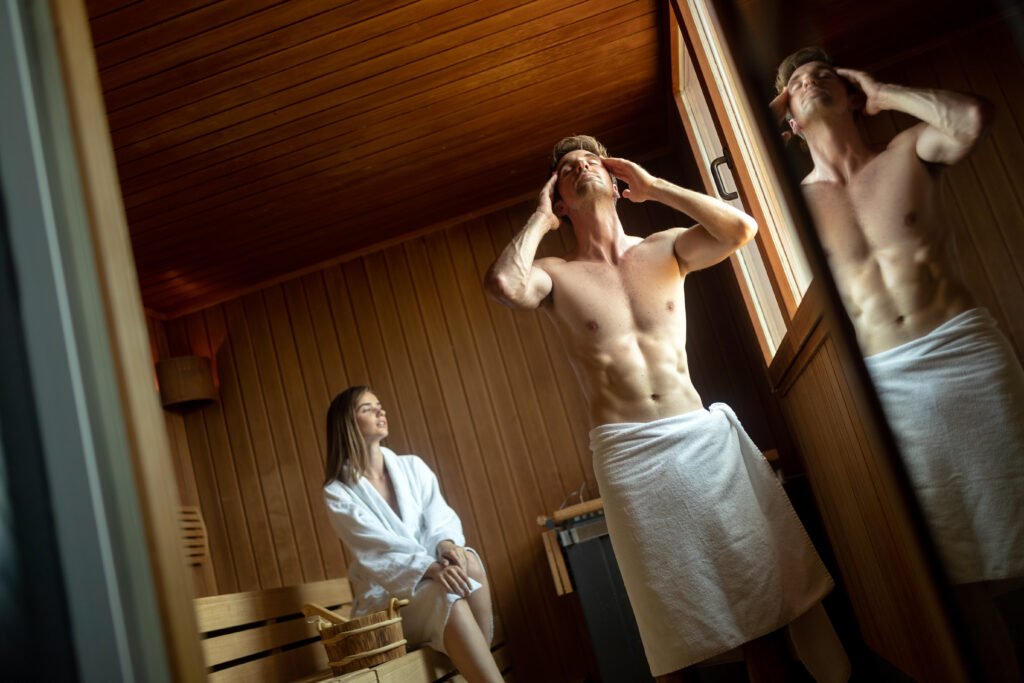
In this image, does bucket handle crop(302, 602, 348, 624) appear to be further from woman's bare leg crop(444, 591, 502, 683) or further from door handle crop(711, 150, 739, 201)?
door handle crop(711, 150, 739, 201)

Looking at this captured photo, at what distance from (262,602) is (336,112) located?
190cm

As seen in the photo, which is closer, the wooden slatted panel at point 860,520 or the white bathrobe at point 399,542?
the wooden slatted panel at point 860,520

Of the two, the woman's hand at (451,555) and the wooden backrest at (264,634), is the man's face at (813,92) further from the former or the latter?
the woman's hand at (451,555)

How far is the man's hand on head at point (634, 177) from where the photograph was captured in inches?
92.7

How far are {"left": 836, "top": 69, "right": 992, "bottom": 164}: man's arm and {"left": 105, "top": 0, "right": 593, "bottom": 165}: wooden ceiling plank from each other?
2.32 m

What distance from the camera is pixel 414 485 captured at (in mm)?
3775

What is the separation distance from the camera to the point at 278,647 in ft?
11.6

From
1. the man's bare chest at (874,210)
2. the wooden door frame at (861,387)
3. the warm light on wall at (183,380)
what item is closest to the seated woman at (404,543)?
the warm light on wall at (183,380)

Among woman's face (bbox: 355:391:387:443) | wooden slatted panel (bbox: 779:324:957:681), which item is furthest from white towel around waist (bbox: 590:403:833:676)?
woman's face (bbox: 355:391:387:443)

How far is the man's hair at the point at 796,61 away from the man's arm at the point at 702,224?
3.86 ft

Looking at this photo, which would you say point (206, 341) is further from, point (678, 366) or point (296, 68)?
point (678, 366)

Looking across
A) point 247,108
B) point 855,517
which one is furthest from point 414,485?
point 855,517

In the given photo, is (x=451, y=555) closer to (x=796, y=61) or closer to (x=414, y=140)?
(x=414, y=140)

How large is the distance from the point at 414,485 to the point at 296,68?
175 cm
